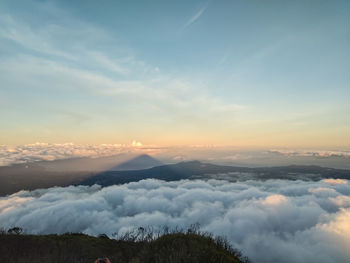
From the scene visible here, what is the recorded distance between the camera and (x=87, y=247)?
3102cm

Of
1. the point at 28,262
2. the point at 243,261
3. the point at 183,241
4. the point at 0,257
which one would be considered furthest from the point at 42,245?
the point at 243,261

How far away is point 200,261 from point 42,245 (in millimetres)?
23573

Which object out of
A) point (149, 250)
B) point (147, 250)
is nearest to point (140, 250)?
point (149, 250)

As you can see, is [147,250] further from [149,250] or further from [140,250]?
[140,250]

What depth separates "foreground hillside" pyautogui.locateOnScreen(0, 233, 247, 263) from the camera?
14.3 meters

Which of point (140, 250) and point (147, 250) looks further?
point (140, 250)

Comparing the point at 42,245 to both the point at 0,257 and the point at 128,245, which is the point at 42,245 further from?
the point at 128,245

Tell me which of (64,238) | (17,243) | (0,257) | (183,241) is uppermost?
(183,241)

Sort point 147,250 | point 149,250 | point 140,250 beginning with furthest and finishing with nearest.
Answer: point 140,250, point 149,250, point 147,250

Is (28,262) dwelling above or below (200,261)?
below

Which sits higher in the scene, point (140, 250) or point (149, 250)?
point (149, 250)

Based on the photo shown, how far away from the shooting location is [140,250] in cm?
2011

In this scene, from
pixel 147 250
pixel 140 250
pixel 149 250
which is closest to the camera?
pixel 147 250

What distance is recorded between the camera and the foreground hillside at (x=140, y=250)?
46.8 ft
